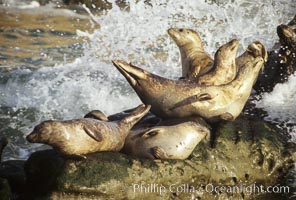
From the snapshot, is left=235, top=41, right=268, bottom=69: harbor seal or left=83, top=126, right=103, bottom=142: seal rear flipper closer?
left=83, top=126, right=103, bottom=142: seal rear flipper

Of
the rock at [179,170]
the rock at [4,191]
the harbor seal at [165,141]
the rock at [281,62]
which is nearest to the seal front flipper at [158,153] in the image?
the harbor seal at [165,141]

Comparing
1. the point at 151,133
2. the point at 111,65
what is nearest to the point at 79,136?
the point at 151,133

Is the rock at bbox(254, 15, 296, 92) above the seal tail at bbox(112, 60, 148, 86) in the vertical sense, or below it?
below

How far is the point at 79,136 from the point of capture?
15.5ft

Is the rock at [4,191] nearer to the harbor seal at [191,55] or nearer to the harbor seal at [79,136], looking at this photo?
the harbor seal at [79,136]

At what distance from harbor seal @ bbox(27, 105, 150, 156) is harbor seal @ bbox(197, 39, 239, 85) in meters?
1.34

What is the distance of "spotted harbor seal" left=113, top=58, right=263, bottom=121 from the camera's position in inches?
222

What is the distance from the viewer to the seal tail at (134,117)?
5368 millimetres

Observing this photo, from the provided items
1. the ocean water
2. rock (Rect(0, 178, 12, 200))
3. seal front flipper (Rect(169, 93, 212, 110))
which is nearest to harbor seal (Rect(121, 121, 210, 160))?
seal front flipper (Rect(169, 93, 212, 110))

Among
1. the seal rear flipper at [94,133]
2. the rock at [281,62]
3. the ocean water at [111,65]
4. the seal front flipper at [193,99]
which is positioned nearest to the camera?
the seal rear flipper at [94,133]

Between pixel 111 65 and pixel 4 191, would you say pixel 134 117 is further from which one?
pixel 111 65

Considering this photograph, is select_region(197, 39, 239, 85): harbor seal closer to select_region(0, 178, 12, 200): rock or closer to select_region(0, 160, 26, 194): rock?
select_region(0, 160, 26, 194): rock

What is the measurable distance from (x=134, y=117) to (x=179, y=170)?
2.75 ft

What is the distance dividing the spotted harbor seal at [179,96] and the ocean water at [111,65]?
0.99 m
